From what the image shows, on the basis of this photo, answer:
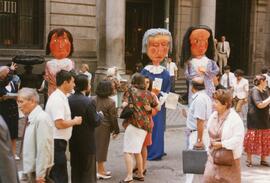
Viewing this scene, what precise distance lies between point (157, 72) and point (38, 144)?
501 centimetres

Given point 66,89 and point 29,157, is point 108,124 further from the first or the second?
point 29,157

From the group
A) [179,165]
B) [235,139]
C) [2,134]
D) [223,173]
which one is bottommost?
[179,165]

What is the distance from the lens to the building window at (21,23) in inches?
727

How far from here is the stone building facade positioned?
18.8 m

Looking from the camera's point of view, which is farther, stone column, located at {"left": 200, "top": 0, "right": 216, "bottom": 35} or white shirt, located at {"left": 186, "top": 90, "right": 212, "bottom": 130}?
stone column, located at {"left": 200, "top": 0, "right": 216, "bottom": 35}

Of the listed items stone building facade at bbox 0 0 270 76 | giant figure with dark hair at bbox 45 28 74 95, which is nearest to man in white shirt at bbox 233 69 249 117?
stone building facade at bbox 0 0 270 76

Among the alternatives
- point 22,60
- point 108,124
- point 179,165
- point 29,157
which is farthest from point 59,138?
Answer: point 22,60

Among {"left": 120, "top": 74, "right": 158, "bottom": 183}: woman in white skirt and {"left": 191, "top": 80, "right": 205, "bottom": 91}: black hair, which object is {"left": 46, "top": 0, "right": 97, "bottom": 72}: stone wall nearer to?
{"left": 120, "top": 74, "right": 158, "bottom": 183}: woman in white skirt

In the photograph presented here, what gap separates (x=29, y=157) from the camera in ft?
18.0

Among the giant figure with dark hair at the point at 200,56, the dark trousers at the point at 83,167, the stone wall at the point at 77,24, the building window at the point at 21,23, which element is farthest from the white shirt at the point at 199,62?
the building window at the point at 21,23

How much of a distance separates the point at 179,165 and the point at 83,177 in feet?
10.6

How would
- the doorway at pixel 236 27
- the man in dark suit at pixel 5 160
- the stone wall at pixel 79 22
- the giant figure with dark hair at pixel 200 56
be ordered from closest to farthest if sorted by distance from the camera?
the man in dark suit at pixel 5 160 → the giant figure with dark hair at pixel 200 56 → the stone wall at pixel 79 22 → the doorway at pixel 236 27

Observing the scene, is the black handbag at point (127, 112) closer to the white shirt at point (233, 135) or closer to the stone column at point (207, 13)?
the white shirt at point (233, 135)

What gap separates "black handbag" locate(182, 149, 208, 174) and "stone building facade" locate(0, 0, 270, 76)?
469 inches
